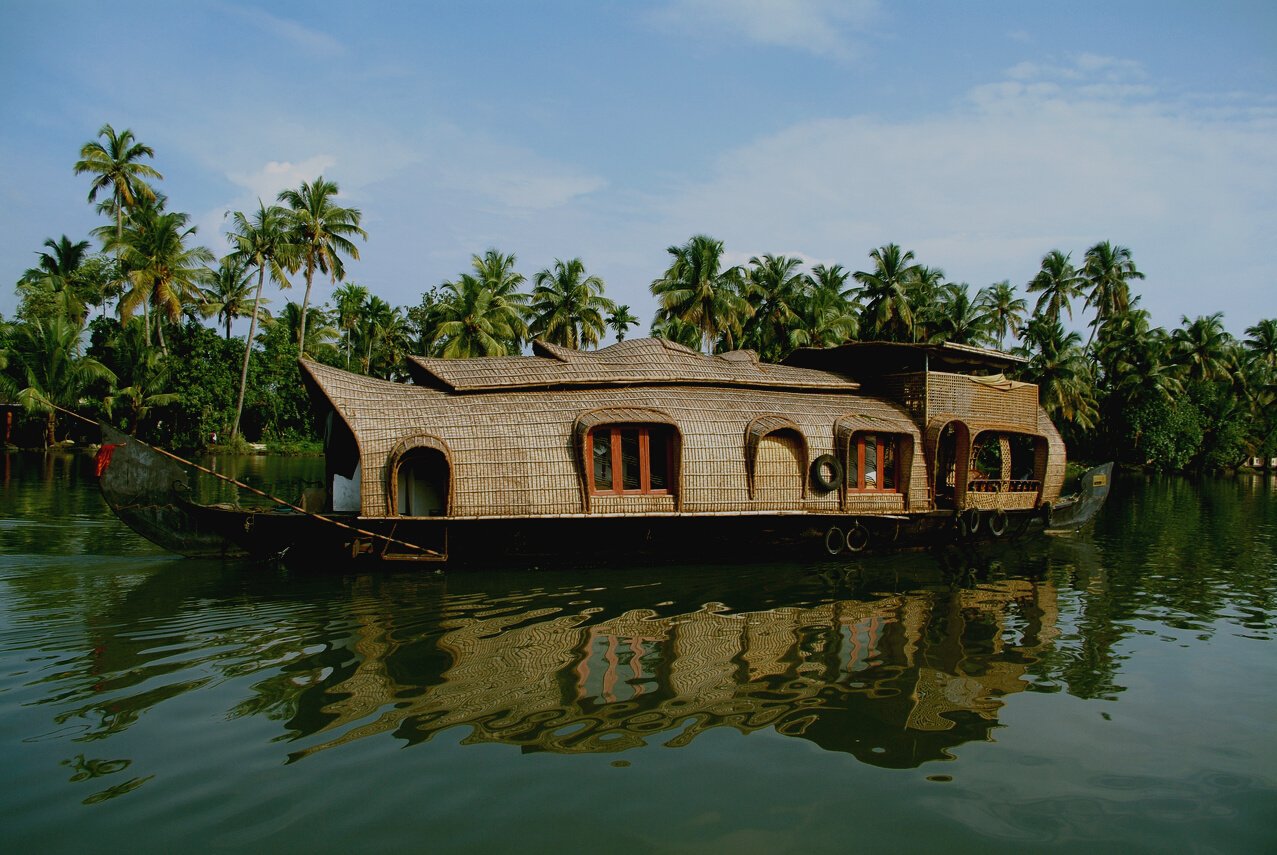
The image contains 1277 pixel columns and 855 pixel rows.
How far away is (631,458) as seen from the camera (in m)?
9.16

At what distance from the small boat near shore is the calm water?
1.60ft

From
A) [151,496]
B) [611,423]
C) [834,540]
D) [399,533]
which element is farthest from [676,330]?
[151,496]

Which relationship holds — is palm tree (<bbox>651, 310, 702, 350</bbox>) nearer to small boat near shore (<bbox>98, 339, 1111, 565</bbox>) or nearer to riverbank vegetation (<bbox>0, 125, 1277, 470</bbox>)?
riverbank vegetation (<bbox>0, 125, 1277, 470</bbox>)

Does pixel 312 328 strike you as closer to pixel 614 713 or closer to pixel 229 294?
pixel 229 294

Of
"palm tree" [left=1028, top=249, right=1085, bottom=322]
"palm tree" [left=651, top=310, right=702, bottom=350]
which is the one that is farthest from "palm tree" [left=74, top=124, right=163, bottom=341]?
"palm tree" [left=1028, top=249, right=1085, bottom=322]

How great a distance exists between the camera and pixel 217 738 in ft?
13.8

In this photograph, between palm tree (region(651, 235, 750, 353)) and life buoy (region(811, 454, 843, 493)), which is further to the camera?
palm tree (region(651, 235, 750, 353))

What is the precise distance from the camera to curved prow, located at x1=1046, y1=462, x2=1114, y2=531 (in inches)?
505

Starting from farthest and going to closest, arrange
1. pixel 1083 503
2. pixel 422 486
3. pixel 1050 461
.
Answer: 1. pixel 1083 503
2. pixel 1050 461
3. pixel 422 486

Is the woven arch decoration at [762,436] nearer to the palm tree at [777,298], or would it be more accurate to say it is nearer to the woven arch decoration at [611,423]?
the woven arch decoration at [611,423]

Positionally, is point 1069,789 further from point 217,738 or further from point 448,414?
point 448,414

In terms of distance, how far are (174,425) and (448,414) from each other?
26.1 metres

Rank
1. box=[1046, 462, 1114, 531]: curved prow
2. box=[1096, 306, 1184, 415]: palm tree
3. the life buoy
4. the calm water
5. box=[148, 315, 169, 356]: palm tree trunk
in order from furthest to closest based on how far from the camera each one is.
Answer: box=[1096, 306, 1184, 415]: palm tree → box=[148, 315, 169, 356]: palm tree trunk → box=[1046, 462, 1114, 531]: curved prow → the life buoy → the calm water

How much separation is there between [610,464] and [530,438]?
1.06 metres
